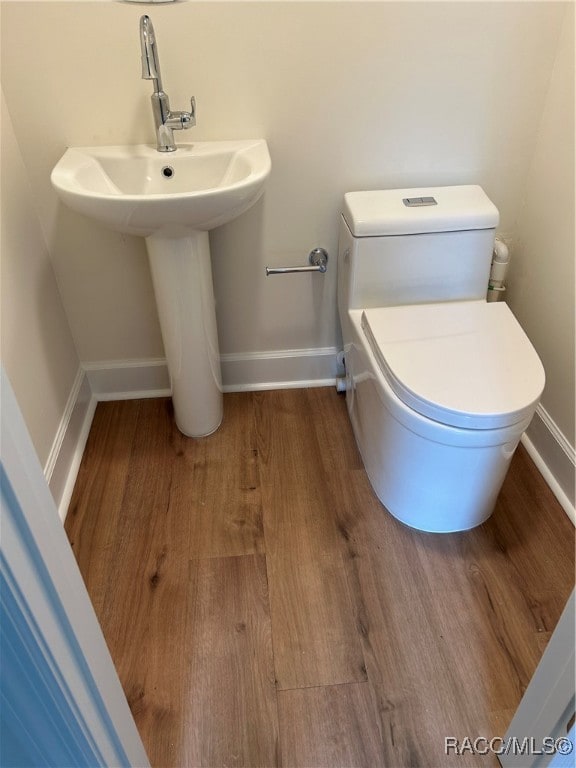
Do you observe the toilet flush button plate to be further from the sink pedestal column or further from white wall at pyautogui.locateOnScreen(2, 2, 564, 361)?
the sink pedestal column

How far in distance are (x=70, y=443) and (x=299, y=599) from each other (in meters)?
0.83

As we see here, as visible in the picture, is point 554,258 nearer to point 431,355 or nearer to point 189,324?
point 431,355

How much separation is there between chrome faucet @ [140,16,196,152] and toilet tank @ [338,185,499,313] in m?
0.48

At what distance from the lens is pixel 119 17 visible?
132 centimetres

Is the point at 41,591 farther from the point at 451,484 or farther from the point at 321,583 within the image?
the point at 451,484

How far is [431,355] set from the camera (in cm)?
136

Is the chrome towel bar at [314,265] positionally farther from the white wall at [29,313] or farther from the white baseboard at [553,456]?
the white baseboard at [553,456]

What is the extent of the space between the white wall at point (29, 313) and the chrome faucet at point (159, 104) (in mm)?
384

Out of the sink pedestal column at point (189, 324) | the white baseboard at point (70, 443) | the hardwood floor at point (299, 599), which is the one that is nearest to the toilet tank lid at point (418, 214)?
the sink pedestal column at point (189, 324)

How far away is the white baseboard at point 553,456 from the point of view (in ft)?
5.13

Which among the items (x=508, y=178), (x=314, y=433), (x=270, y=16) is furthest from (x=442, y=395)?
(x=270, y=16)

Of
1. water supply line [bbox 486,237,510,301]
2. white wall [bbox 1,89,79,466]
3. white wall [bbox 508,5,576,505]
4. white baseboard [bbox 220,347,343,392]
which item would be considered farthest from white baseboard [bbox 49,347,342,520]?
white wall [bbox 508,5,576,505]

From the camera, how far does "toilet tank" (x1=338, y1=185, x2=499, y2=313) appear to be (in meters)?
1.50

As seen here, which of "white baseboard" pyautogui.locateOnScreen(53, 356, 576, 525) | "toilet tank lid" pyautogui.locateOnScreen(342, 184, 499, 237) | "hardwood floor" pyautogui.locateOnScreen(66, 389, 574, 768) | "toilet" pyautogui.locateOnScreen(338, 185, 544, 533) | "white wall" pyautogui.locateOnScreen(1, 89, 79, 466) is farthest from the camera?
"white baseboard" pyautogui.locateOnScreen(53, 356, 576, 525)
